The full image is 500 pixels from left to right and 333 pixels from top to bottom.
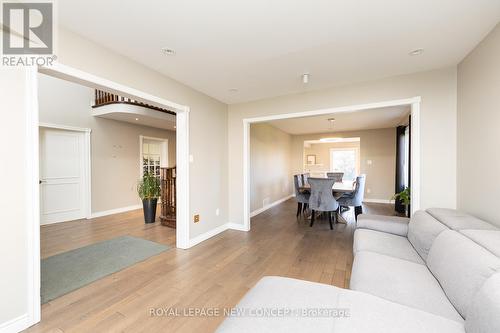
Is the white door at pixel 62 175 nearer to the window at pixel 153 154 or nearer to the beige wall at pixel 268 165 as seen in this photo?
the window at pixel 153 154

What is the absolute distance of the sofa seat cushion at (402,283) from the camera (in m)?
1.24

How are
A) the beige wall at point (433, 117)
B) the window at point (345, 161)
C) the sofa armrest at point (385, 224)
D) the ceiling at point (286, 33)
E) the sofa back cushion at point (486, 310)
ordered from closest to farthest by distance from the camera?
the sofa back cushion at point (486, 310), the ceiling at point (286, 33), the sofa armrest at point (385, 224), the beige wall at point (433, 117), the window at point (345, 161)

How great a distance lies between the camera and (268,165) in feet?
20.1

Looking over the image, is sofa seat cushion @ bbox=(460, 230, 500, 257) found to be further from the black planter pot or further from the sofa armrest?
the black planter pot

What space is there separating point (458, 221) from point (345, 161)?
893 cm

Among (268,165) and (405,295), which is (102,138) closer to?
(268,165)

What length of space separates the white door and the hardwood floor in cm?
45

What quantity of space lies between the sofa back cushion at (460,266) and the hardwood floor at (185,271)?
932 millimetres

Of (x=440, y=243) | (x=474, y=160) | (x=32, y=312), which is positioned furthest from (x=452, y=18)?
(x=32, y=312)

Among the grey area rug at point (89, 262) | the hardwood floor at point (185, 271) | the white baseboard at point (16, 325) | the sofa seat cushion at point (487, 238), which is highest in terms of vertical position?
the sofa seat cushion at point (487, 238)

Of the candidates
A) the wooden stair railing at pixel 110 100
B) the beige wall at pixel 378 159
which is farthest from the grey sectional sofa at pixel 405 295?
the beige wall at pixel 378 159

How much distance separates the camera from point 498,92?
1.81 meters

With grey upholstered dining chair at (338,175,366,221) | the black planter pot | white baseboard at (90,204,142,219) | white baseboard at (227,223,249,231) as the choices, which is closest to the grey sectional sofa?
grey upholstered dining chair at (338,175,366,221)

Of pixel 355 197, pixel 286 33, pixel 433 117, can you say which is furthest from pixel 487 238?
pixel 355 197
